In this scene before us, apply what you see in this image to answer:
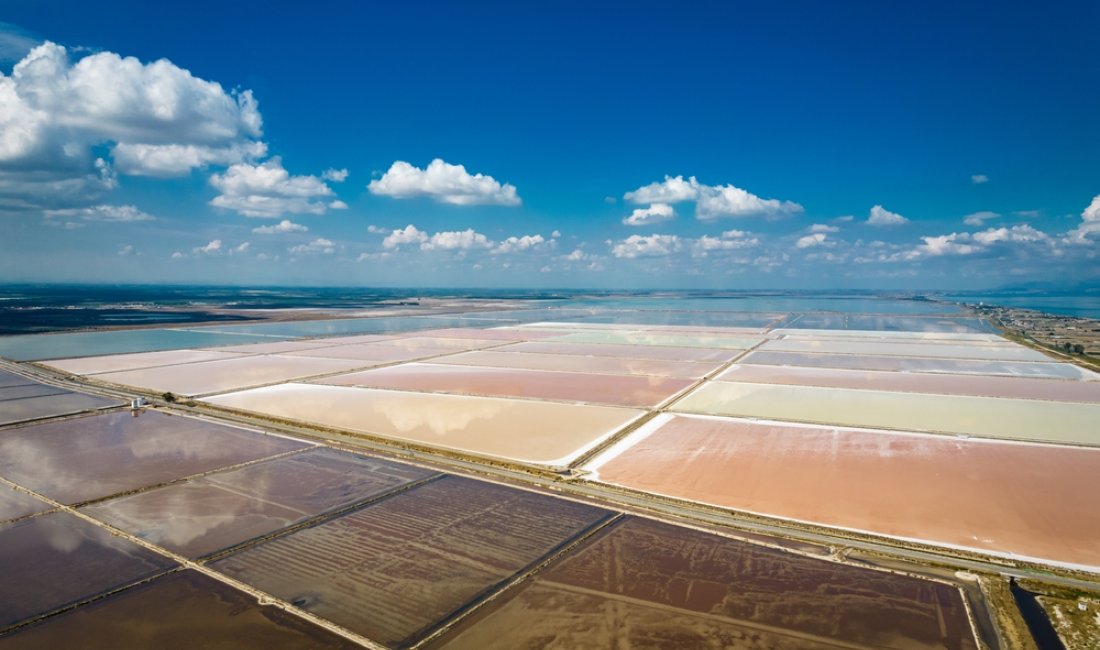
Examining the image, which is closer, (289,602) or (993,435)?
(289,602)

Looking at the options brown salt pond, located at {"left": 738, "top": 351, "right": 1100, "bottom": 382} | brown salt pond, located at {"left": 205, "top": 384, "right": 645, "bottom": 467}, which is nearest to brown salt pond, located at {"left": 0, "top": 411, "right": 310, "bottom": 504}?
brown salt pond, located at {"left": 205, "top": 384, "right": 645, "bottom": 467}

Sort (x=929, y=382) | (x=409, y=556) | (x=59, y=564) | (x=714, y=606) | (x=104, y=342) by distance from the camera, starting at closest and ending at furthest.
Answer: (x=714, y=606), (x=59, y=564), (x=409, y=556), (x=929, y=382), (x=104, y=342)

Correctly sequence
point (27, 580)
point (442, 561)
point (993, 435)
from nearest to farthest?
point (27, 580) < point (442, 561) < point (993, 435)

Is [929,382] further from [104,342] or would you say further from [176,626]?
[104,342]

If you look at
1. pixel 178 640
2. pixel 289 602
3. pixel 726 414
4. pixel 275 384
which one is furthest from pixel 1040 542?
pixel 275 384

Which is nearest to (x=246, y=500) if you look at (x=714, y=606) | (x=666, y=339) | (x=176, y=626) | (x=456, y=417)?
(x=176, y=626)

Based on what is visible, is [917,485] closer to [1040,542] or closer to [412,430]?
[1040,542]
